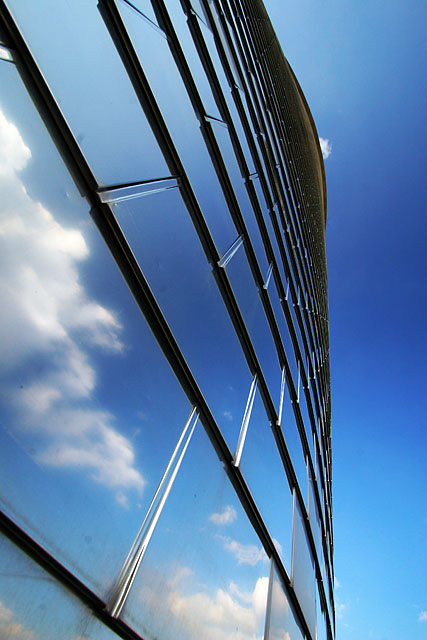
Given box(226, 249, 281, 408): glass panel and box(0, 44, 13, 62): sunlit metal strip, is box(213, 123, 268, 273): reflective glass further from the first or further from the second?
box(0, 44, 13, 62): sunlit metal strip

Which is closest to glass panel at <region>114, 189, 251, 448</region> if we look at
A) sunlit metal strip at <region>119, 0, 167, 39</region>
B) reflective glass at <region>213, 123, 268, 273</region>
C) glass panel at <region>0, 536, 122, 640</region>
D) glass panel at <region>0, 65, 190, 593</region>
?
glass panel at <region>0, 65, 190, 593</region>

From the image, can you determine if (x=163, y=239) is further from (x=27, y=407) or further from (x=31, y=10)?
(x=27, y=407)

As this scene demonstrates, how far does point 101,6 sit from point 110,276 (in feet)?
9.82

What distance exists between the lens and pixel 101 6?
12.8 ft

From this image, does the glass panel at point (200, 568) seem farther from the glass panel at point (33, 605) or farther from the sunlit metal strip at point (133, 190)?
the sunlit metal strip at point (133, 190)

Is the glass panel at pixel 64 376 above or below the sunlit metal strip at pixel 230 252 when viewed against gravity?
below

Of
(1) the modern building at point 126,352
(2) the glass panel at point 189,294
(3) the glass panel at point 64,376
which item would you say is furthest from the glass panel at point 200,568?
(2) the glass panel at point 189,294

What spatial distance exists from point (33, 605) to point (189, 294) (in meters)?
3.25

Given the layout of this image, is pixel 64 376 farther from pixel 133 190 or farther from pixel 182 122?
pixel 182 122

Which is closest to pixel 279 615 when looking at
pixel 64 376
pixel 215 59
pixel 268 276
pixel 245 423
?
pixel 245 423

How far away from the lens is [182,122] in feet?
17.5

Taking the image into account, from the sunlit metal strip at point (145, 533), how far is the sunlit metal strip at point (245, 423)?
139 centimetres

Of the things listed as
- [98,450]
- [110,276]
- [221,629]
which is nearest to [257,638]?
[221,629]

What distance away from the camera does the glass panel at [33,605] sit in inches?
73.6
